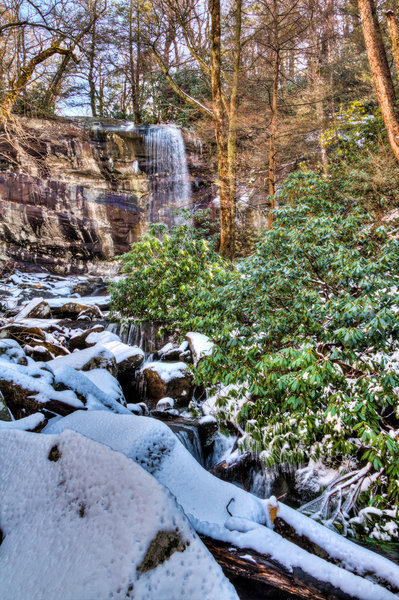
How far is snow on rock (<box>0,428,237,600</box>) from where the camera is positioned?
4.19 ft

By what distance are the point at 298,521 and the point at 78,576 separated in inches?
50.7

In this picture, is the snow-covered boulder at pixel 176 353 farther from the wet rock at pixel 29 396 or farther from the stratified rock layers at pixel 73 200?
the stratified rock layers at pixel 73 200

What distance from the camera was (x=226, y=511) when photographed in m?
1.97

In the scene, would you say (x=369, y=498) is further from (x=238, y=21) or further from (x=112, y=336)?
(x=238, y=21)

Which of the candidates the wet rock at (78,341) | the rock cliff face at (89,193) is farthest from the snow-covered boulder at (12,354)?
the rock cliff face at (89,193)

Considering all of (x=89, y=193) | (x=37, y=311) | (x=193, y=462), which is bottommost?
(x=37, y=311)

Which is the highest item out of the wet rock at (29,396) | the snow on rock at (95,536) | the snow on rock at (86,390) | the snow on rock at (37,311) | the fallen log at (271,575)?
the snow on rock at (95,536)

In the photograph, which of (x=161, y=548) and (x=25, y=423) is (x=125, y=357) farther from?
(x=161, y=548)

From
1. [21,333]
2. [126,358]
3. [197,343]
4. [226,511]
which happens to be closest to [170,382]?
Answer: [197,343]

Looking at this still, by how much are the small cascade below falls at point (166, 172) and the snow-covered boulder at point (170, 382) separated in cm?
1137

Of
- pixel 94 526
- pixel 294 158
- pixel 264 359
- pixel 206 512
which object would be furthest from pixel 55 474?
pixel 294 158

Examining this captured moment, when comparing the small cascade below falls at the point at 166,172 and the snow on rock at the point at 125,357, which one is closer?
the snow on rock at the point at 125,357

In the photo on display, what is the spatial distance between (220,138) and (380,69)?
3862 millimetres

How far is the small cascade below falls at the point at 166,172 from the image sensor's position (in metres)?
16.1
